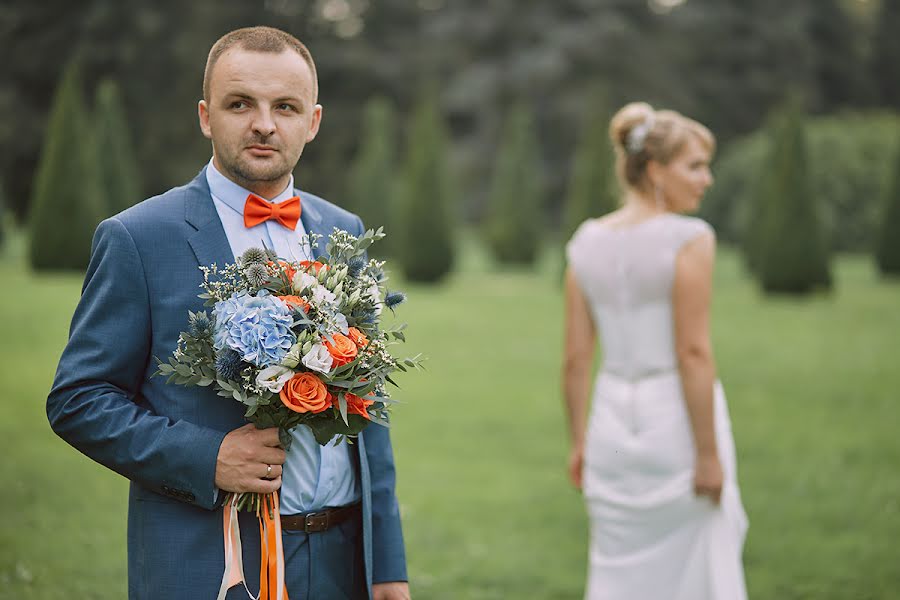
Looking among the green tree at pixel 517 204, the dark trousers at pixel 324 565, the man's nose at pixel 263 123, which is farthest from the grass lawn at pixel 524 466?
the green tree at pixel 517 204

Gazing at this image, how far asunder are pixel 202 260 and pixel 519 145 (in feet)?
79.4

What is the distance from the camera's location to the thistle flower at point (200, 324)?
94.6 inches

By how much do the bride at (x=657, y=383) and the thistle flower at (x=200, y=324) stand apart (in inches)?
90.6

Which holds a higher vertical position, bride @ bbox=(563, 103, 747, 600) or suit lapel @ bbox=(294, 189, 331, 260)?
suit lapel @ bbox=(294, 189, 331, 260)

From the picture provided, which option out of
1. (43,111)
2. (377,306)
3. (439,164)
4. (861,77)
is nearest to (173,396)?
(377,306)

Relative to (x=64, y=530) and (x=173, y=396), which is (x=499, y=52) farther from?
(x=173, y=396)

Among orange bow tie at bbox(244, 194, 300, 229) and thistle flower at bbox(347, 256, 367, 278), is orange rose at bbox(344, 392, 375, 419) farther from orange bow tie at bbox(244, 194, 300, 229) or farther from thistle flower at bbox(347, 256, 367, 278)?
orange bow tie at bbox(244, 194, 300, 229)

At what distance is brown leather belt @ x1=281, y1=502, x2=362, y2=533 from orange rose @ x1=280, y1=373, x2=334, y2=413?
394mm

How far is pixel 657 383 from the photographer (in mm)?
4332

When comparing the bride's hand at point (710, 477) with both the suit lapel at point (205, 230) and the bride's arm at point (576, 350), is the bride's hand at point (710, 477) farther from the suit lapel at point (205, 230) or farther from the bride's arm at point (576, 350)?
the suit lapel at point (205, 230)

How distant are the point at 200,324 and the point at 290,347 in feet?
0.73

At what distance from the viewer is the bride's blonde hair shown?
14.2 feet

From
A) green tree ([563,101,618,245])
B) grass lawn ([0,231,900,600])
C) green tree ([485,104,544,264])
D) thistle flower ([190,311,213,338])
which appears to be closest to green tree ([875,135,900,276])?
grass lawn ([0,231,900,600])

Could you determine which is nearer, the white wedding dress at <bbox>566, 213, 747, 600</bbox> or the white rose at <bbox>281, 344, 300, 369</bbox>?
the white rose at <bbox>281, 344, 300, 369</bbox>
